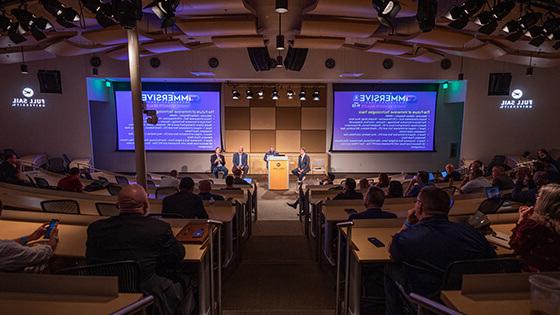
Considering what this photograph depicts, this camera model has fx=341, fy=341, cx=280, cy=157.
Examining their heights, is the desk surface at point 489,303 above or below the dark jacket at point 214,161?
above

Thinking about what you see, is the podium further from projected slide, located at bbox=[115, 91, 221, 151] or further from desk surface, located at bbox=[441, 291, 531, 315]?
desk surface, located at bbox=[441, 291, 531, 315]

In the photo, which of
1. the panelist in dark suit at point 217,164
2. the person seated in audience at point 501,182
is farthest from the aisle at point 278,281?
the panelist in dark suit at point 217,164

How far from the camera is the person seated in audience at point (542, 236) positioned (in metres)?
2.15

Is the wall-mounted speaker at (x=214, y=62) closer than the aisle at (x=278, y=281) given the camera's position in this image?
No

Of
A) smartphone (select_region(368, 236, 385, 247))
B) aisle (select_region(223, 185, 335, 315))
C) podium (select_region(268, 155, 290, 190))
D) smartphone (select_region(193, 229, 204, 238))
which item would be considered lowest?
aisle (select_region(223, 185, 335, 315))

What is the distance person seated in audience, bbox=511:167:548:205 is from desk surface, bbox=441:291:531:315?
285cm

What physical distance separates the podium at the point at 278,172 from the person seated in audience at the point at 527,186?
5.70 metres

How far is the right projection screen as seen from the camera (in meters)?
11.5

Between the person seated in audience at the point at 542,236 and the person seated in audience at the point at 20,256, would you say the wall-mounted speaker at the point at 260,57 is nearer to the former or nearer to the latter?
the person seated in audience at the point at 20,256

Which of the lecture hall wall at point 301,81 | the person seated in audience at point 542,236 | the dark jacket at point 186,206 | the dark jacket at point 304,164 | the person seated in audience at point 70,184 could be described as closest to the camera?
the person seated in audience at point 542,236

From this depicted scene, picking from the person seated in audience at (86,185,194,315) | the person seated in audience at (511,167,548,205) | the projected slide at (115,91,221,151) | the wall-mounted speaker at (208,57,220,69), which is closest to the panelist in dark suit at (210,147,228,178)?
the projected slide at (115,91,221,151)

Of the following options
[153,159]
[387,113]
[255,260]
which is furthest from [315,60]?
[255,260]

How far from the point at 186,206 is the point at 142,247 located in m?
1.61

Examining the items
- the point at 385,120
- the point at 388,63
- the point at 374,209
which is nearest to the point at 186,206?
the point at 374,209
